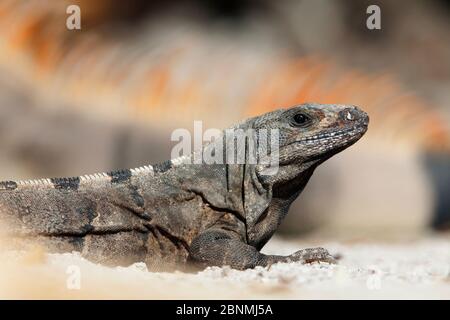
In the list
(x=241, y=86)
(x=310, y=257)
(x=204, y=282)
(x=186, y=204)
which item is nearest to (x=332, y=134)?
(x=310, y=257)

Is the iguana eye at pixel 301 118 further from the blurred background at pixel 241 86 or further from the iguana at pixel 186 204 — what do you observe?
the blurred background at pixel 241 86

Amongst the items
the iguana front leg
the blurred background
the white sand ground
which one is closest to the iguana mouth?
the iguana front leg

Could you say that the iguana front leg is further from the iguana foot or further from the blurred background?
the blurred background

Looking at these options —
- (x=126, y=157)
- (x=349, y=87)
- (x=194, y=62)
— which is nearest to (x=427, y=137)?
(x=349, y=87)

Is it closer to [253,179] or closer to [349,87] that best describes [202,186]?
[253,179]

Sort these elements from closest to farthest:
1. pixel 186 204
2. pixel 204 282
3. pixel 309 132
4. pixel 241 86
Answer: pixel 204 282, pixel 186 204, pixel 309 132, pixel 241 86

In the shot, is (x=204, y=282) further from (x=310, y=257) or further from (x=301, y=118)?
(x=301, y=118)
